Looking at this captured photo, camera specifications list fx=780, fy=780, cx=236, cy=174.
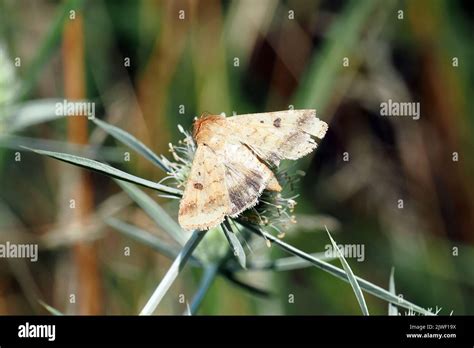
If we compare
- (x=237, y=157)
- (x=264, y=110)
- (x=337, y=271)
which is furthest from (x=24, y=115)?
(x=337, y=271)

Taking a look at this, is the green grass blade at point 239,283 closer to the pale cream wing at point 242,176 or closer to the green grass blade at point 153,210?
the green grass blade at point 153,210

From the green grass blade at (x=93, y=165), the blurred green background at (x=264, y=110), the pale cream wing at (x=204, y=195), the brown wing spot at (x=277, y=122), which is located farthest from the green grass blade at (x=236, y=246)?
the blurred green background at (x=264, y=110)

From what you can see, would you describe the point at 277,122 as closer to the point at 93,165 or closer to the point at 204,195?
the point at 204,195

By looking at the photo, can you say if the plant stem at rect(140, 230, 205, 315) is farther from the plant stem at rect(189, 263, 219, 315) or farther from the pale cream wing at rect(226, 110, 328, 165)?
the pale cream wing at rect(226, 110, 328, 165)

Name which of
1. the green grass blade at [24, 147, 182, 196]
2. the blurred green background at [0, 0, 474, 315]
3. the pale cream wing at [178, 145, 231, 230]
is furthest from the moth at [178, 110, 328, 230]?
the blurred green background at [0, 0, 474, 315]

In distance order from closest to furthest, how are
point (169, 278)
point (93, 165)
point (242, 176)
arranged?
point (93, 165), point (169, 278), point (242, 176)


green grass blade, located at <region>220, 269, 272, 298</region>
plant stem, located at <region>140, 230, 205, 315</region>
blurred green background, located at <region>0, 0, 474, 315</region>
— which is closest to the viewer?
plant stem, located at <region>140, 230, 205, 315</region>

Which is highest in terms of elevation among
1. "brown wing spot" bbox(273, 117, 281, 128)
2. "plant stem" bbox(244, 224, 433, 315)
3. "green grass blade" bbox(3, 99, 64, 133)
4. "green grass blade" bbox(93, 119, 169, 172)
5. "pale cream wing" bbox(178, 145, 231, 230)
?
"green grass blade" bbox(3, 99, 64, 133)
